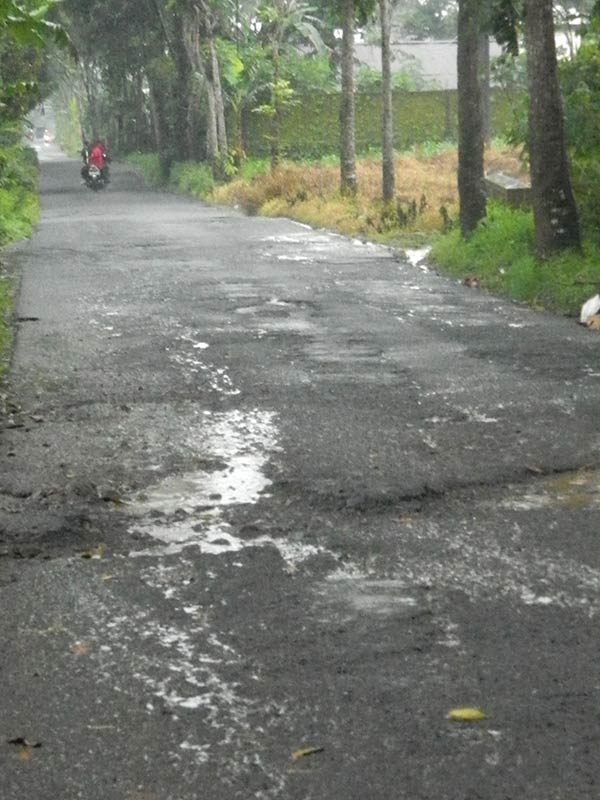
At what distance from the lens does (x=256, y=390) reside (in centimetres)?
1068

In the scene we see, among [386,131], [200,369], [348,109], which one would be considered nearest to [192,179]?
[348,109]

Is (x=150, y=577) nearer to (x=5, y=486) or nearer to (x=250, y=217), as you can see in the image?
(x=5, y=486)

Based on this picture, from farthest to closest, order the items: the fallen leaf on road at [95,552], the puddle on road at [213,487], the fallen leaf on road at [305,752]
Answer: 1. the puddle on road at [213,487]
2. the fallen leaf on road at [95,552]
3. the fallen leaf on road at [305,752]

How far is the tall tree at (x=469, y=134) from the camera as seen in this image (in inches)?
848

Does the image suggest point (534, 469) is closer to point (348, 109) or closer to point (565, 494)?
point (565, 494)

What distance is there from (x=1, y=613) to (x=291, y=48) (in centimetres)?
5419

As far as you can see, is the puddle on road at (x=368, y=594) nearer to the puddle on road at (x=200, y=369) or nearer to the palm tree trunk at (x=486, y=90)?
the puddle on road at (x=200, y=369)

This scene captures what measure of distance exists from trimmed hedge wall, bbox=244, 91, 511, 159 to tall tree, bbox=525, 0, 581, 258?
41167 mm

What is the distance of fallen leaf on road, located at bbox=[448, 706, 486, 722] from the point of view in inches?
185

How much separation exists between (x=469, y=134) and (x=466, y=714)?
17923 millimetres

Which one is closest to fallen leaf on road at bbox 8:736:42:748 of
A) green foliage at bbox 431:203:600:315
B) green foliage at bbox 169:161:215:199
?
green foliage at bbox 431:203:600:315

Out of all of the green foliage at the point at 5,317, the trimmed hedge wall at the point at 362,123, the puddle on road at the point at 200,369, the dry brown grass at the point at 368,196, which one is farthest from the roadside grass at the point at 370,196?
the puddle on road at the point at 200,369

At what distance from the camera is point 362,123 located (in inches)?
2373

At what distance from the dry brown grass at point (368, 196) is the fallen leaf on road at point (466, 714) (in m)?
21.5
